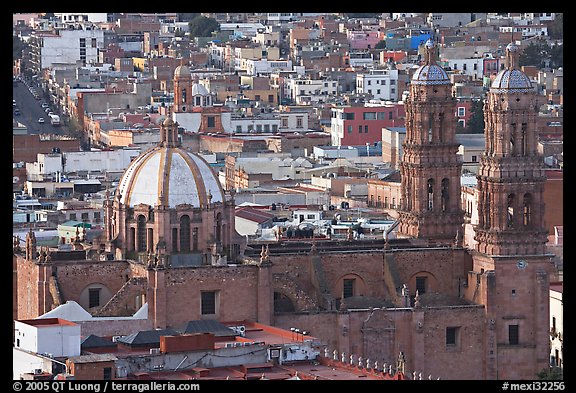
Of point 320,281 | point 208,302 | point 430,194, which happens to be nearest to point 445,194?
point 430,194

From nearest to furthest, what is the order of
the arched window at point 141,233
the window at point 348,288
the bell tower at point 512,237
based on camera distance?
1. the arched window at point 141,233
2. the bell tower at point 512,237
3. the window at point 348,288

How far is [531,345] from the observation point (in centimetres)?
10975

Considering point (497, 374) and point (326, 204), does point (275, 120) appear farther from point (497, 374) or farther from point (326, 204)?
point (497, 374)

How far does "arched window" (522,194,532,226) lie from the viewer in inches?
4281

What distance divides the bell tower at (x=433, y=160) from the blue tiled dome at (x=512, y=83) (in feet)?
13.1

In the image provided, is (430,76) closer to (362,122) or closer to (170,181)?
(170,181)

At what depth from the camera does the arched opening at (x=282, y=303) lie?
107500 mm

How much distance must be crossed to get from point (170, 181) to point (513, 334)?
12.8 m

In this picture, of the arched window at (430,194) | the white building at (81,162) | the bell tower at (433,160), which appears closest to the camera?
the bell tower at (433,160)

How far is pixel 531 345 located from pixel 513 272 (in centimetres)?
247

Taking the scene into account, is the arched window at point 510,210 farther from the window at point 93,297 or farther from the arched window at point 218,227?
the window at point 93,297

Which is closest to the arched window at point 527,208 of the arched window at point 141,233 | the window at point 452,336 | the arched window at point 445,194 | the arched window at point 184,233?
the window at point 452,336

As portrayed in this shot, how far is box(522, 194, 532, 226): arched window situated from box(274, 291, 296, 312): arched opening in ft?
26.4

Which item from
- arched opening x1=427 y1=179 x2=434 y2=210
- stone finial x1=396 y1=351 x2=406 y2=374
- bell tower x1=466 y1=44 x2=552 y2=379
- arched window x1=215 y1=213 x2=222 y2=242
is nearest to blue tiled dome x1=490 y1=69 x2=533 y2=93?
bell tower x1=466 y1=44 x2=552 y2=379
